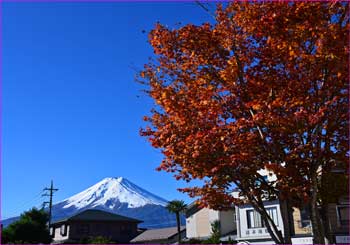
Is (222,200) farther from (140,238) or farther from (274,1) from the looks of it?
(140,238)

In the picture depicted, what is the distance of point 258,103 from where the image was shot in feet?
31.3

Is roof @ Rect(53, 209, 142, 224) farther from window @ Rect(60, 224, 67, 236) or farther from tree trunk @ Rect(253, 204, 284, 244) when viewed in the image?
tree trunk @ Rect(253, 204, 284, 244)

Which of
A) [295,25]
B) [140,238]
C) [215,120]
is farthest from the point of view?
[140,238]

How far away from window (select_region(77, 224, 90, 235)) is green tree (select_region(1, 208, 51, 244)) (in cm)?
945

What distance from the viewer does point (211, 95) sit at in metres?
10.5

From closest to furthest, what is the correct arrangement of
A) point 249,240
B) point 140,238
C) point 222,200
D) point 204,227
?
point 222,200, point 249,240, point 204,227, point 140,238

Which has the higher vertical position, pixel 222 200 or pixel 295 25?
pixel 295 25

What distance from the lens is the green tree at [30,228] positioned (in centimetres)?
4359

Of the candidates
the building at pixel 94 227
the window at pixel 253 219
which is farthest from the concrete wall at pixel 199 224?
the window at pixel 253 219

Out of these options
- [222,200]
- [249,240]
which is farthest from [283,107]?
[249,240]


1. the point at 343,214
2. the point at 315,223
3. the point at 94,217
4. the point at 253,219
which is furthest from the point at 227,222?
the point at 315,223

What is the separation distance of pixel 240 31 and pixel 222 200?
188 inches

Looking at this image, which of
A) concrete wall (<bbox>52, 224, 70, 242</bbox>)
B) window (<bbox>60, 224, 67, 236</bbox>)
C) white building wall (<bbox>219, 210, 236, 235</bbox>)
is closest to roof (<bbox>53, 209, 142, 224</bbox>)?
window (<bbox>60, 224, 67, 236</bbox>)

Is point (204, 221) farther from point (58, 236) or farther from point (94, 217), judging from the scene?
point (58, 236)
